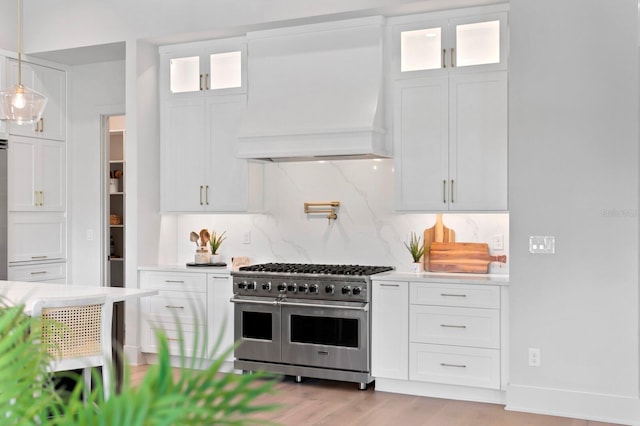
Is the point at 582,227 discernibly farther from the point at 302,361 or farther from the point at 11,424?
the point at 11,424

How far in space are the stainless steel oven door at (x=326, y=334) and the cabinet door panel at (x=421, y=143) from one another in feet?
2.93

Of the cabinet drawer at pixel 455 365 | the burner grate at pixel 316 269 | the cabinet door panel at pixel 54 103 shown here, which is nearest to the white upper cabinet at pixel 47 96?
the cabinet door panel at pixel 54 103

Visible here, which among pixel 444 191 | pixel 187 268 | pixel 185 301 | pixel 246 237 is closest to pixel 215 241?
pixel 246 237

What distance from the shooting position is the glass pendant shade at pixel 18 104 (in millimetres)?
3906

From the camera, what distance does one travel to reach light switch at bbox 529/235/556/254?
15.0 ft

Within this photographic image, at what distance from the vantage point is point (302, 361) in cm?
528

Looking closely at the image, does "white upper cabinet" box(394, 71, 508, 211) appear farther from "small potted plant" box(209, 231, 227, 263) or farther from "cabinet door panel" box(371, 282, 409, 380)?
"small potted plant" box(209, 231, 227, 263)

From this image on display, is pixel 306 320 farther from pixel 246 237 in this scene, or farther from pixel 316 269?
pixel 246 237

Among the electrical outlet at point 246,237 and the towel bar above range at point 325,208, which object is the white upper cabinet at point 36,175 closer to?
the electrical outlet at point 246,237

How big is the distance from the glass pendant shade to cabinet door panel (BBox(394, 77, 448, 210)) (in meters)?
2.55

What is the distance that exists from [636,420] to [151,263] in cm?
394

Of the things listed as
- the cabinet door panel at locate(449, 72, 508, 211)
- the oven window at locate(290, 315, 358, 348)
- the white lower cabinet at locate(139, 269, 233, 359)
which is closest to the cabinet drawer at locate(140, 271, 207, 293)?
the white lower cabinet at locate(139, 269, 233, 359)

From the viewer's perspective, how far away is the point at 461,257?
5.31 meters

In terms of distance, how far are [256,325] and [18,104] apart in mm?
2461
